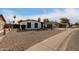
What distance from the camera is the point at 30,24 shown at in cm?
854

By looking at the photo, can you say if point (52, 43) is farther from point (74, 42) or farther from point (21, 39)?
point (21, 39)

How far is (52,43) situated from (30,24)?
0.84 metres

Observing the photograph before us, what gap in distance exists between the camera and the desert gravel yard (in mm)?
8414

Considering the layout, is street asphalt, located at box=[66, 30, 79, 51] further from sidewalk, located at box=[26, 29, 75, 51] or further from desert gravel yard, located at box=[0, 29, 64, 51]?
desert gravel yard, located at box=[0, 29, 64, 51]

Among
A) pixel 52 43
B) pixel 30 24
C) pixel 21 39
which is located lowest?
pixel 52 43

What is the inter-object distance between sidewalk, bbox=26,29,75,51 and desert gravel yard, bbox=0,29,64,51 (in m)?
0.13

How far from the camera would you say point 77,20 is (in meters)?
8.55

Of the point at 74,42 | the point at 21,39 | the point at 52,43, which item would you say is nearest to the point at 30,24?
the point at 21,39

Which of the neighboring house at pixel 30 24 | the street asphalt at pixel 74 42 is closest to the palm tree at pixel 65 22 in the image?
the street asphalt at pixel 74 42
